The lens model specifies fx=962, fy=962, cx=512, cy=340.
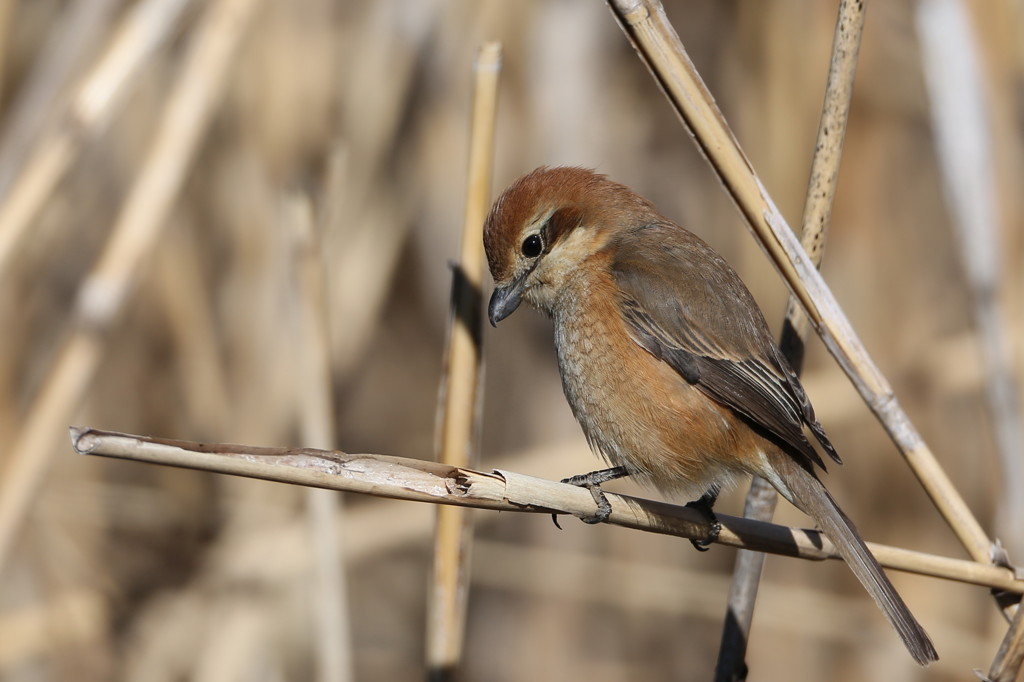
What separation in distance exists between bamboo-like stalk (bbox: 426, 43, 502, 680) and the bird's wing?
1.32 feet

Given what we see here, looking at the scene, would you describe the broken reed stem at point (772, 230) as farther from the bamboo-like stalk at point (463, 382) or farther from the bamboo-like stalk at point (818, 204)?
the bamboo-like stalk at point (463, 382)

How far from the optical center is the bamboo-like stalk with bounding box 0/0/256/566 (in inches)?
85.4

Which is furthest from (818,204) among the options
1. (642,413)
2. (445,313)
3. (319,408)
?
(445,313)

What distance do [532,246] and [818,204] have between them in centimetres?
69

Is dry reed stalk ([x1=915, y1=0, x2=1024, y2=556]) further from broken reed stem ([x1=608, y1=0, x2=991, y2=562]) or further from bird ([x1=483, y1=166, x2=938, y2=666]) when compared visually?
broken reed stem ([x1=608, y1=0, x2=991, y2=562])

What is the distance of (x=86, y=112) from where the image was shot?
222 centimetres

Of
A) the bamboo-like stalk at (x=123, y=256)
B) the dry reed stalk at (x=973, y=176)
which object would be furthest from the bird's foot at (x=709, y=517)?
the bamboo-like stalk at (x=123, y=256)

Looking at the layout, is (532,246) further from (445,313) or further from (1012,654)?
(445,313)

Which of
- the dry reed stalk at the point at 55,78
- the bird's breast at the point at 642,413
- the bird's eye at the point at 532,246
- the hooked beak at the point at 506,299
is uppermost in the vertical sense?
the dry reed stalk at the point at 55,78

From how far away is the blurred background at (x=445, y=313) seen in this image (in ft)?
9.94

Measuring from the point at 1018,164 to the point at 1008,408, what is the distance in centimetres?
69

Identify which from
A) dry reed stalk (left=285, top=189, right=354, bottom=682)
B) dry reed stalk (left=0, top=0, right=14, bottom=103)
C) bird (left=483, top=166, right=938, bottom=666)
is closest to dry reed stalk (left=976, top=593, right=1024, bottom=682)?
bird (left=483, top=166, right=938, bottom=666)

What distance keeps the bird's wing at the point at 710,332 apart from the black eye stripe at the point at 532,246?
177 millimetres

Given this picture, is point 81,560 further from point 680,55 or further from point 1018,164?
point 1018,164
